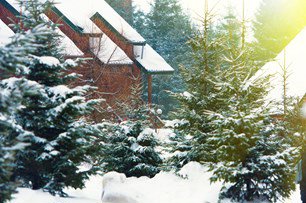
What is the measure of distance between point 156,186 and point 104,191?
7.75 feet

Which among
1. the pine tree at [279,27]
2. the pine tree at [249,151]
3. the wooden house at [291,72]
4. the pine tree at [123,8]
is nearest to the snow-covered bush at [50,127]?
the pine tree at [249,151]

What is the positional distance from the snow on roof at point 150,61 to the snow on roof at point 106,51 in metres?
2.71

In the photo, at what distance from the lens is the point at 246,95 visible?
428 inches

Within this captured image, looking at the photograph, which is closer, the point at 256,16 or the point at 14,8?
the point at 14,8

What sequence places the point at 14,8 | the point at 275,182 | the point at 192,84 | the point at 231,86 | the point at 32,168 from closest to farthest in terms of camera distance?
the point at 32,168, the point at 275,182, the point at 231,86, the point at 192,84, the point at 14,8

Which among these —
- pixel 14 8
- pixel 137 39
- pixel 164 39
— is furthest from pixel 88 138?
pixel 164 39

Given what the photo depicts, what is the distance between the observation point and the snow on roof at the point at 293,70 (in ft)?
74.3

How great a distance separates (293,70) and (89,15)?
46.1ft

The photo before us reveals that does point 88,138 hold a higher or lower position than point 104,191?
higher

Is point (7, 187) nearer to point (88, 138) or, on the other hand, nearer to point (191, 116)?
point (88, 138)

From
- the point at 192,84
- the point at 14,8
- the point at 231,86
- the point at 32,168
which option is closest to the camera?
the point at 32,168

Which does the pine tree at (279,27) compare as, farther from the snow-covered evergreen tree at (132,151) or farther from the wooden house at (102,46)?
the snow-covered evergreen tree at (132,151)

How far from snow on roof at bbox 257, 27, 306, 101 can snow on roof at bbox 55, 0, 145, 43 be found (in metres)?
10.0

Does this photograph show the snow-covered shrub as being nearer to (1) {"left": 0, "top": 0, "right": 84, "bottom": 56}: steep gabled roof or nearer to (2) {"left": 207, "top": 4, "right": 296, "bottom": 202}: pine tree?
(2) {"left": 207, "top": 4, "right": 296, "bottom": 202}: pine tree
